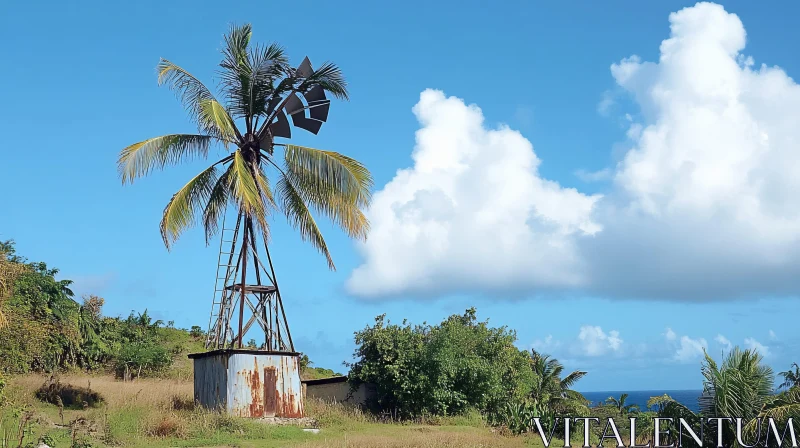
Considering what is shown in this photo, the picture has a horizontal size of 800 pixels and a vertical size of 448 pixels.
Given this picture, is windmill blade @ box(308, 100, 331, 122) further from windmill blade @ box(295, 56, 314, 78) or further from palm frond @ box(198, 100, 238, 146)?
palm frond @ box(198, 100, 238, 146)

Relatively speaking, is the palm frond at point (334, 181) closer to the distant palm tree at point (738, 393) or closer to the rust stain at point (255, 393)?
the rust stain at point (255, 393)

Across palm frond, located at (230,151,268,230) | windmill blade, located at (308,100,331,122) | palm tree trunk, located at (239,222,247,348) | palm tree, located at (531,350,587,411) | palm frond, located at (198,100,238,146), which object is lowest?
palm tree, located at (531,350,587,411)

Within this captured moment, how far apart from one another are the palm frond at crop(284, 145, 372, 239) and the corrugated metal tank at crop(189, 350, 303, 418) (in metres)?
4.75

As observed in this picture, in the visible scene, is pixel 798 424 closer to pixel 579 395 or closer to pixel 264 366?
pixel 264 366

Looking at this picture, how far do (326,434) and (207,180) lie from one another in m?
8.95

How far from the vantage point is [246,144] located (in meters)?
26.2

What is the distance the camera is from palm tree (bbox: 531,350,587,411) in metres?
41.5

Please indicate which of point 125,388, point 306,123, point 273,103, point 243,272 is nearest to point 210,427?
point 243,272

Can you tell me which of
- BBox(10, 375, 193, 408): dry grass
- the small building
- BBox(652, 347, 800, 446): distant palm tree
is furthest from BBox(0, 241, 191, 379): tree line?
BBox(652, 347, 800, 446): distant palm tree

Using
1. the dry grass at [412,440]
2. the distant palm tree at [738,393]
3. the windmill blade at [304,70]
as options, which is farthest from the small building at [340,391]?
the distant palm tree at [738,393]

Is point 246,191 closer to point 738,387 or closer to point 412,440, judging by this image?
point 412,440

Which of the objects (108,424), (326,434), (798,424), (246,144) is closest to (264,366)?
(326,434)

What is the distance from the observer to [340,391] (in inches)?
1228

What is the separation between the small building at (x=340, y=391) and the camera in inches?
1187
